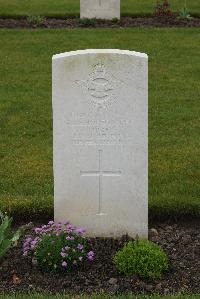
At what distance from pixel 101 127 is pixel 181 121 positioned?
3.57m

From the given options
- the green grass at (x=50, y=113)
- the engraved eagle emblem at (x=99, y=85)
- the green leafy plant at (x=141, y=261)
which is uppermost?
the engraved eagle emblem at (x=99, y=85)

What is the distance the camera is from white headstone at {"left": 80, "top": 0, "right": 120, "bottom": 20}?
15.2 metres

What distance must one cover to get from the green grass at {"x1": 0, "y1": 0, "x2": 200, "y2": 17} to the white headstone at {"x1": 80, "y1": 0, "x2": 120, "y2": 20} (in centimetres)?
83

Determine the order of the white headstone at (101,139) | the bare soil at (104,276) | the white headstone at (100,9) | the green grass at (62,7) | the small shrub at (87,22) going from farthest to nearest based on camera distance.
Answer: the green grass at (62,7) → the white headstone at (100,9) → the small shrub at (87,22) → the white headstone at (101,139) → the bare soil at (104,276)

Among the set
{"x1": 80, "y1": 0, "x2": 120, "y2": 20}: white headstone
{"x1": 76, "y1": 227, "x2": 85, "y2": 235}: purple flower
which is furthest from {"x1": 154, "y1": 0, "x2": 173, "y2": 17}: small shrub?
{"x1": 76, "y1": 227, "x2": 85, "y2": 235}: purple flower

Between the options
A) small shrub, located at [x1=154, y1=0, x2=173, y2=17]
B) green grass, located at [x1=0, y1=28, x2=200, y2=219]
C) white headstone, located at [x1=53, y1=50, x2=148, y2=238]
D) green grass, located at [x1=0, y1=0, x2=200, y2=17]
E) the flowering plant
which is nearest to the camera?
the flowering plant

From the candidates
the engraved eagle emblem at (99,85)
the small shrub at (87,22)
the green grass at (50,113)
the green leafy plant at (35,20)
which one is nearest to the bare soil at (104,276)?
the green grass at (50,113)

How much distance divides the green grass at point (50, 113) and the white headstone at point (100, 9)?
907mm

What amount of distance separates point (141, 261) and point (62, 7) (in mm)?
12762

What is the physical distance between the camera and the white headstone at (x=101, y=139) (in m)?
5.32

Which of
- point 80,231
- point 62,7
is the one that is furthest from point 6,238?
point 62,7

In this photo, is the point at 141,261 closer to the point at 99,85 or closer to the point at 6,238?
the point at 6,238

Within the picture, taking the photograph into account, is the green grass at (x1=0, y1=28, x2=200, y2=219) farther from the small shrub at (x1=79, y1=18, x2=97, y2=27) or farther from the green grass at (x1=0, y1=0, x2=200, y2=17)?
the green grass at (x1=0, y1=0, x2=200, y2=17)

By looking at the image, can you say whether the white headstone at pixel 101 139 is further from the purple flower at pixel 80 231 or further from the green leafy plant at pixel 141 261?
the green leafy plant at pixel 141 261
